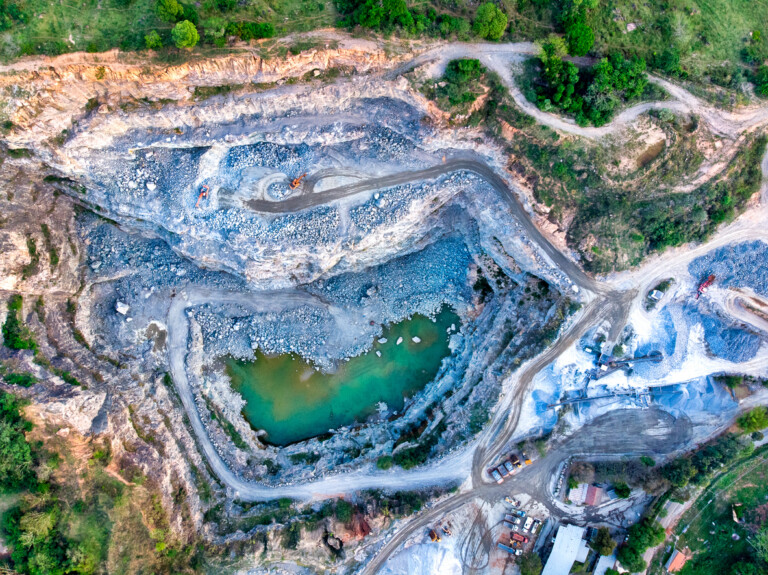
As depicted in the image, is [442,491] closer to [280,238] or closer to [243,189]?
[280,238]

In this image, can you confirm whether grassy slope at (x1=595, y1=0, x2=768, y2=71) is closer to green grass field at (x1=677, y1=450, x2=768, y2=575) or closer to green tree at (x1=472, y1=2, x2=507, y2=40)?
green tree at (x1=472, y1=2, x2=507, y2=40)

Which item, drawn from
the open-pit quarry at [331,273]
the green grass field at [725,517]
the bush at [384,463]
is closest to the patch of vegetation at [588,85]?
the open-pit quarry at [331,273]

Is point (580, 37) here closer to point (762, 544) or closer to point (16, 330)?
point (762, 544)

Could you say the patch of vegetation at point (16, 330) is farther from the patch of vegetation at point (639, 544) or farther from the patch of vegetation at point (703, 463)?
the patch of vegetation at point (703, 463)

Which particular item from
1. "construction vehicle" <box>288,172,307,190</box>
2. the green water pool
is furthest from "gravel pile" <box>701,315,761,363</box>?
"construction vehicle" <box>288,172,307,190</box>

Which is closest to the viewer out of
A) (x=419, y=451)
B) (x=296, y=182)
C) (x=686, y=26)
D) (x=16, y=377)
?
(x=686, y=26)

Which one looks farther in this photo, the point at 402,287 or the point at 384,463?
the point at 402,287

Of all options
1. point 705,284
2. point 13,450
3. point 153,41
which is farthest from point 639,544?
point 153,41
